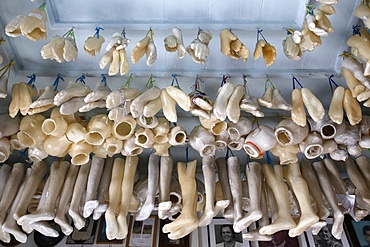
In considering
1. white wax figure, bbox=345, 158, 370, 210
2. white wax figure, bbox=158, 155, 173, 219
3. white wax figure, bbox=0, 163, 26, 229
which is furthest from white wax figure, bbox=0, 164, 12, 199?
white wax figure, bbox=345, 158, 370, 210

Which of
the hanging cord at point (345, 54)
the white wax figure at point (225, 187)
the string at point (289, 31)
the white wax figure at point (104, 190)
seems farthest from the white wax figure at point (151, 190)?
the hanging cord at point (345, 54)

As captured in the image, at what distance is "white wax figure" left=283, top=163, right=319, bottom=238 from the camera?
1.30m

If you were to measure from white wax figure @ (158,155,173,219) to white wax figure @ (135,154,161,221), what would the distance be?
0.06ft

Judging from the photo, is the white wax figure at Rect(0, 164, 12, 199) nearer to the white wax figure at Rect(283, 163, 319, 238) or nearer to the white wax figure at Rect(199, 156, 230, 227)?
the white wax figure at Rect(199, 156, 230, 227)

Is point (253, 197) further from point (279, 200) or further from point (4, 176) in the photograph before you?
point (4, 176)

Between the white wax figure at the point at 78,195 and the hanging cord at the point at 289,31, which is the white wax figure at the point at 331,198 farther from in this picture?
the white wax figure at the point at 78,195

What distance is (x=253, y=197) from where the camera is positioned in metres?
1.38

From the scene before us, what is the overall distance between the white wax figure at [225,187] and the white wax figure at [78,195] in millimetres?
504

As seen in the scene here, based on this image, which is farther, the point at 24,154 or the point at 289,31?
the point at 24,154

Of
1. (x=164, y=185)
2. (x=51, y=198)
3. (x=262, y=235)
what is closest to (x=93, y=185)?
(x=51, y=198)

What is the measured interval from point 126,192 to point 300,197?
2.06 ft

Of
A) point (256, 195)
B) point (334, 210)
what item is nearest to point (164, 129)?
point (256, 195)

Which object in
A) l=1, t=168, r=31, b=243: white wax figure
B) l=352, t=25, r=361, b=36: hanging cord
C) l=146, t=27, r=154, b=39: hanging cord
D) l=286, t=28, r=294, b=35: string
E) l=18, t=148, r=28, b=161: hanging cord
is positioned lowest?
l=1, t=168, r=31, b=243: white wax figure

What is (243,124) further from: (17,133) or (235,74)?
(17,133)
